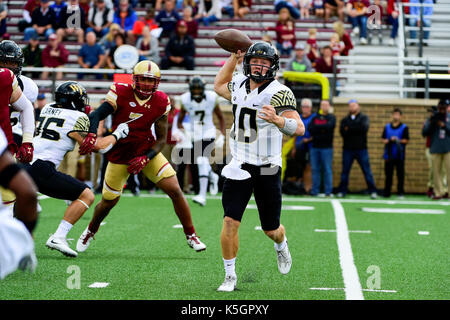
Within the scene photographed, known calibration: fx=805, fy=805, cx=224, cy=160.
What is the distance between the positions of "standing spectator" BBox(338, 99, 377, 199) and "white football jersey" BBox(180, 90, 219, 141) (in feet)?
11.4

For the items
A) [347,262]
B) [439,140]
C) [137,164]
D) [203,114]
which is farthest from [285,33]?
[347,262]

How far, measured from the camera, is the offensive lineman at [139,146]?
303 inches

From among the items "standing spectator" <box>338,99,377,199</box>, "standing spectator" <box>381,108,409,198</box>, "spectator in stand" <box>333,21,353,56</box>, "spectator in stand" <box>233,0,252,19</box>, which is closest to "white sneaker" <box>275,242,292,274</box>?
"standing spectator" <box>338,99,377,199</box>

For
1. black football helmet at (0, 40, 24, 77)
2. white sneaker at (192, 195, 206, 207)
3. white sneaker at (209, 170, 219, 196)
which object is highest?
black football helmet at (0, 40, 24, 77)

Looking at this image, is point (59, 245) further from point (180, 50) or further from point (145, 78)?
point (180, 50)

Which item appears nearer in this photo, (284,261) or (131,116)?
(284,261)

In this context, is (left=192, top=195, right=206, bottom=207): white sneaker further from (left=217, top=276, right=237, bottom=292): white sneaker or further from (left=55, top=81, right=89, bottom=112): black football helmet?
(left=217, top=276, right=237, bottom=292): white sneaker

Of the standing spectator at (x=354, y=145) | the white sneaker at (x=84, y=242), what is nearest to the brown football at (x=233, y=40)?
the white sneaker at (x=84, y=242)

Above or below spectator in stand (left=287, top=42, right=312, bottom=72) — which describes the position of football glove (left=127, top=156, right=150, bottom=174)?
below

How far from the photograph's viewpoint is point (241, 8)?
1970 cm

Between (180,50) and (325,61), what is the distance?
10.8 ft

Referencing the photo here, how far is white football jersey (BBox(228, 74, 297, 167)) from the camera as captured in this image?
609 cm

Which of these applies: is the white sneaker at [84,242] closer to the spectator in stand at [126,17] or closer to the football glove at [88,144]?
the football glove at [88,144]

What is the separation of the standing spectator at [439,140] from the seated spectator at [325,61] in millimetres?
2835
